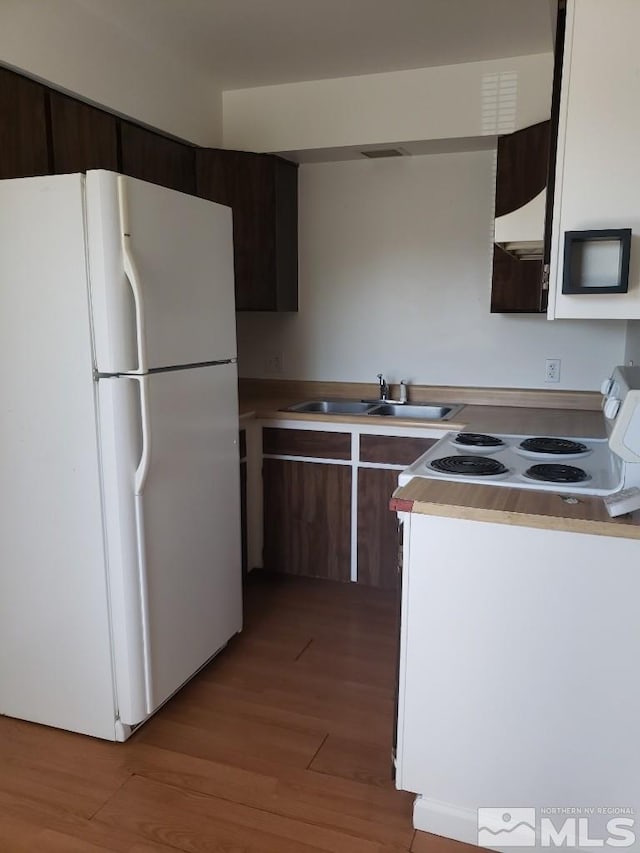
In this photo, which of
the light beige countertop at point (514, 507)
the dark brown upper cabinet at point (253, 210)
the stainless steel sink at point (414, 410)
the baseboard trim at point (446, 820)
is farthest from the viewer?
the stainless steel sink at point (414, 410)

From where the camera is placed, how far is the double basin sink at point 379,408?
3.38 metres

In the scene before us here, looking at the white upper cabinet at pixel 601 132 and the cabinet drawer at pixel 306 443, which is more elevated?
the white upper cabinet at pixel 601 132

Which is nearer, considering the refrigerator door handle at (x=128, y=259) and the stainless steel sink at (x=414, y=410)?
the refrigerator door handle at (x=128, y=259)

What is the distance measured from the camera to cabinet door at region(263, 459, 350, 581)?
10.4 ft

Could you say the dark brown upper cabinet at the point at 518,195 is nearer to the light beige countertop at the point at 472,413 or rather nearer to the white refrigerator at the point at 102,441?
the light beige countertop at the point at 472,413

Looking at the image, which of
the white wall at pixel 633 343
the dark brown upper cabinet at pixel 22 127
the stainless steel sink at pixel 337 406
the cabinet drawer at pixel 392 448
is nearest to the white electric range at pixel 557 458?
the white wall at pixel 633 343

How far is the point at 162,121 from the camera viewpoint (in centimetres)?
292

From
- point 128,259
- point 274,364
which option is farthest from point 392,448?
point 128,259

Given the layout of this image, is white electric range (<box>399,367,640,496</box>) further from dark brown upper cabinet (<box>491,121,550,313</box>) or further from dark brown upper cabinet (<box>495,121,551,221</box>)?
dark brown upper cabinet (<box>495,121,551,221</box>)

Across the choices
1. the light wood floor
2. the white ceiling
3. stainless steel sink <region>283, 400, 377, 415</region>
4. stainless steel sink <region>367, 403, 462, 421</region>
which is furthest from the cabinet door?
the white ceiling

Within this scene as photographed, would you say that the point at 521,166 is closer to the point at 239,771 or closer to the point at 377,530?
the point at 377,530

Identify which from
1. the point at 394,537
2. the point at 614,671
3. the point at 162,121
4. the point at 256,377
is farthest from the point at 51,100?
the point at 614,671

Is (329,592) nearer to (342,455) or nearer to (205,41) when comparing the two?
(342,455)

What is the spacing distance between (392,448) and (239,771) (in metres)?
1.55
